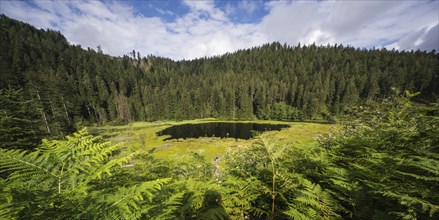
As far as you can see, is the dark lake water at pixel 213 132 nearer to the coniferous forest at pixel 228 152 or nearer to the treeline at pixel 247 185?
the coniferous forest at pixel 228 152

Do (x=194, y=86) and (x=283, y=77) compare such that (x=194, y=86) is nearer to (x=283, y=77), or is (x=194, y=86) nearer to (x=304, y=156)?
(x=283, y=77)

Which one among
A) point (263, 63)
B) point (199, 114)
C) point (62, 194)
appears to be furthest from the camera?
point (263, 63)

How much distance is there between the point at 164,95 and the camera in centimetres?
11488

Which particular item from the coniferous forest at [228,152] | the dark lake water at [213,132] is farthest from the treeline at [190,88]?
the dark lake water at [213,132]

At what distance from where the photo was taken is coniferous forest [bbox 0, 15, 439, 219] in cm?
222

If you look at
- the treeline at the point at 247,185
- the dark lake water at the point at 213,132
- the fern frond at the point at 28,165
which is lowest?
the dark lake water at the point at 213,132

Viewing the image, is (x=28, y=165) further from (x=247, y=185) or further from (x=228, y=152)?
(x=228, y=152)

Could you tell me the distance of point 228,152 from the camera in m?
12.5

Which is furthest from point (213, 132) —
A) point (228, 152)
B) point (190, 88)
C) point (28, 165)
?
point (190, 88)

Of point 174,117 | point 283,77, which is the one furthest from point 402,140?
point 283,77

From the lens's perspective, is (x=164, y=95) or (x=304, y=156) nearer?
(x=304, y=156)

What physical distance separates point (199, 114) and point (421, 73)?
148133 millimetres

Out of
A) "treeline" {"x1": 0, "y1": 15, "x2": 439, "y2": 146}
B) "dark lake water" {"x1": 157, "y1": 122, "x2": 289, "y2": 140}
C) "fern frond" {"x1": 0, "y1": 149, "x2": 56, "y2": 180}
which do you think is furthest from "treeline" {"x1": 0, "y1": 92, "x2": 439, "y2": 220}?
"treeline" {"x1": 0, "y1": 15, "x2": 439, "y2": 146}

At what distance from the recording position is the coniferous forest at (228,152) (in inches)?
87.6
